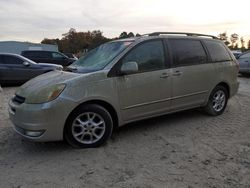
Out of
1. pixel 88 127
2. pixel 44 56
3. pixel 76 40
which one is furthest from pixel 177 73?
pixel 76 40

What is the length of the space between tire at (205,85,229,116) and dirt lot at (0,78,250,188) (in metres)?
0.55

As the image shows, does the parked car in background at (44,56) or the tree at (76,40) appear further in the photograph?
the tree at (76,40)

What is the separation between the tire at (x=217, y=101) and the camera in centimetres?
671

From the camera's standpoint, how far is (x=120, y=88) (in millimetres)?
5156

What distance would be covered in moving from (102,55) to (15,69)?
28.2ft

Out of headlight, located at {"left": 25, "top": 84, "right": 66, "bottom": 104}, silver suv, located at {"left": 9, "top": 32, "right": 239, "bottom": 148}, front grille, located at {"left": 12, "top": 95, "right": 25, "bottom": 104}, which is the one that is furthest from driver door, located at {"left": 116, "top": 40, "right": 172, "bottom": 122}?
front grille, located at {"left": 12, "top": 95, "right": 25, "bottom": 104}

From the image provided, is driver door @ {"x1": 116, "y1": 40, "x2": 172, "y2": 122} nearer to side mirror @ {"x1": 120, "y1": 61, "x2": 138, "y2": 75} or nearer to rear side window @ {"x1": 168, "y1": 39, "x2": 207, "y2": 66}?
side mirror @ {"x1": 120, "y1": 61, "x2": 138, "y2": 75}

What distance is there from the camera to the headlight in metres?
4.61

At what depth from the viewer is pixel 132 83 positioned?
527cm

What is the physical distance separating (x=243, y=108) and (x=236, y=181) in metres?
4.11

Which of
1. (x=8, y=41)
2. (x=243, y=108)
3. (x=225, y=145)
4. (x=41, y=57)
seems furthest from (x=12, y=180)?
(x=8, y=41)

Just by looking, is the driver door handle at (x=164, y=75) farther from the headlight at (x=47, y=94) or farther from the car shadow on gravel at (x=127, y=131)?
the headlight at (x=47, y=94)

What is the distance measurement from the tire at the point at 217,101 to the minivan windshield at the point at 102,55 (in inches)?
90.5

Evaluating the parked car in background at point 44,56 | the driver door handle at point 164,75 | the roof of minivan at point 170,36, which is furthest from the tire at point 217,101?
the parked car in background at point 44,56
